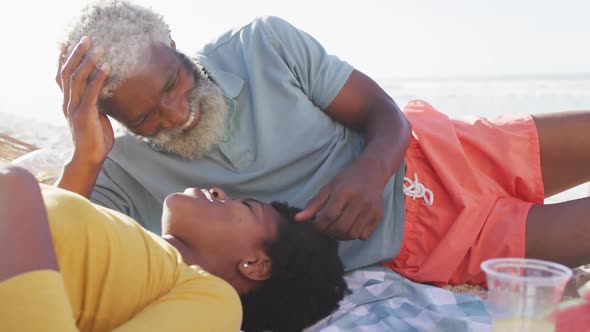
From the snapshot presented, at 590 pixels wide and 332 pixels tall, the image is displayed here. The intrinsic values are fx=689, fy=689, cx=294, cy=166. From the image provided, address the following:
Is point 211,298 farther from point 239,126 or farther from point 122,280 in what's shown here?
point 239,126

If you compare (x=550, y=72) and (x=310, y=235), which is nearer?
(x=310, y=235)

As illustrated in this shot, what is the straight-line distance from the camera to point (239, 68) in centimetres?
275

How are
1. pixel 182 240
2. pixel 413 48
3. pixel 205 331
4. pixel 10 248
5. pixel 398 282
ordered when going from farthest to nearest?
pixel 413 48 < pixel 398 282 < pixel 182 240 < pixel 205 331 < pixel 10 248

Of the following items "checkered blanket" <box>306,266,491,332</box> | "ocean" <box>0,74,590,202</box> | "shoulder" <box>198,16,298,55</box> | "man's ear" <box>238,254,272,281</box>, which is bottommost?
"ocean" <box>0,74,590,202</box>

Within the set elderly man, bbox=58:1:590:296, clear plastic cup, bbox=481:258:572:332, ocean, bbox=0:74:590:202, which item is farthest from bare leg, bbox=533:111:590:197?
ocean, bbox=0:74:590:202

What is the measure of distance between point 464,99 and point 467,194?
10888 mm

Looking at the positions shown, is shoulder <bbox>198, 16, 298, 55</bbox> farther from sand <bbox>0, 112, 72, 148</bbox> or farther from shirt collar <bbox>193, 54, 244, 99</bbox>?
sand <bbox>0, 112, 72, 148</bbox>

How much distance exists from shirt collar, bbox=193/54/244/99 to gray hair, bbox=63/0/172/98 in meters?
0.30

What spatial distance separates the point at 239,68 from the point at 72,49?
68cm

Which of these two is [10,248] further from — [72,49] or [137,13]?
[137,13]

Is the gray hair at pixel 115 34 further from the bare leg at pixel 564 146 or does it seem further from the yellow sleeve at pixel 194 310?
the bare leg at pixel 564 146

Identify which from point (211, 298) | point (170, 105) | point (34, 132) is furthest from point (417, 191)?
point (34, 132)

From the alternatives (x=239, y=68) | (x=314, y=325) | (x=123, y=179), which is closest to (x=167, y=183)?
(x=123, y=179)

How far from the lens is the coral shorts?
8.02 ft
